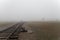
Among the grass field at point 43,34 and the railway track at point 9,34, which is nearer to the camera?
the railway track at point 9,34

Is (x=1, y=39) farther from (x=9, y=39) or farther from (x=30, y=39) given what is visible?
(x=30, y=39)

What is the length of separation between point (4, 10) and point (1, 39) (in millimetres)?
90060

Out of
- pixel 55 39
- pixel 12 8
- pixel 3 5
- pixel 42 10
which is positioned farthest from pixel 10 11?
pixel 55 39

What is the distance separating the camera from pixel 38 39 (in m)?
11.0

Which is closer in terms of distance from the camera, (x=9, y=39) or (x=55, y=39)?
(x=9, y=39)

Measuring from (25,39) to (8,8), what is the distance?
90.8m

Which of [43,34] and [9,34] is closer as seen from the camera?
[9,34]

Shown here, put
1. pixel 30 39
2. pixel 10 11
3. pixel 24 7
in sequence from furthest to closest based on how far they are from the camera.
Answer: pixel 24 7 < pixel 10 11 < pixel 30 39

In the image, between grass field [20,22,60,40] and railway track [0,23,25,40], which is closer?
railway track [0,23,25,40]

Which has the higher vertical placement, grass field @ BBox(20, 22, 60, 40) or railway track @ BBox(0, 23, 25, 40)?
railway track @ BBox(0, 23, 25, 40)

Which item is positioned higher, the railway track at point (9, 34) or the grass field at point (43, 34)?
the railway track at point (9, 34)

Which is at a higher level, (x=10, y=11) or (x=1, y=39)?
(x=10, y=11)

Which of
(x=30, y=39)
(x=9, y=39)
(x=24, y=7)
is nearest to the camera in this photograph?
(x=9, y=39)

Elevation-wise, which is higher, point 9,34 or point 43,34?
point 9,34
